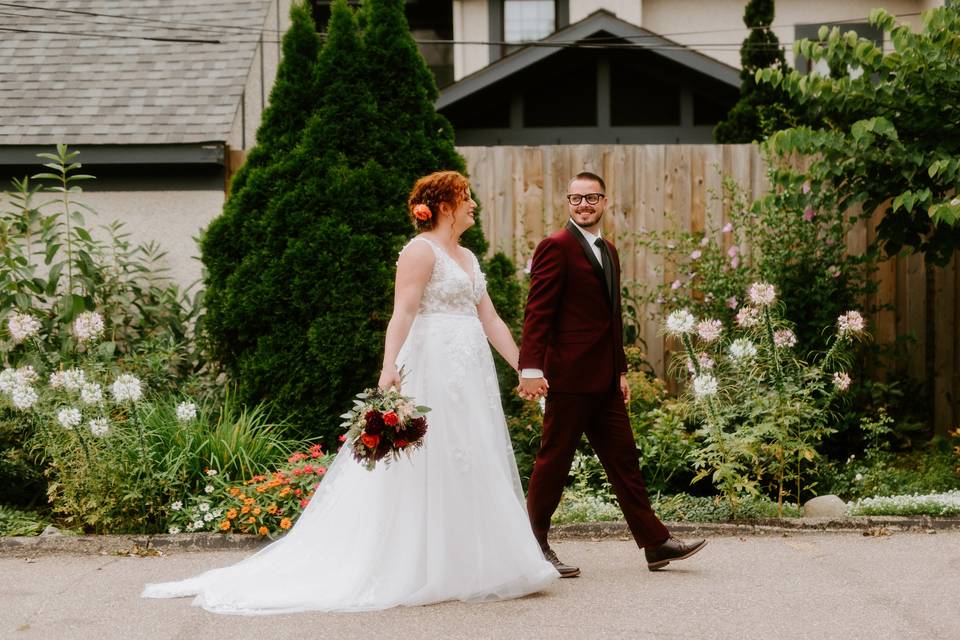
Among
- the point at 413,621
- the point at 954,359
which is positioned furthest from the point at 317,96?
the point at 954,359

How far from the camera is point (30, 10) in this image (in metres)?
11.2

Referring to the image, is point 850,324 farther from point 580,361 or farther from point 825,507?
point 580,361

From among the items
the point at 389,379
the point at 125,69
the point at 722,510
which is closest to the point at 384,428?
the point at 389,379

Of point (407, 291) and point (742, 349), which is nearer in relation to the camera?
point (407, 291)

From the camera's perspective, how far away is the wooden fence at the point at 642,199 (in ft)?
26.7

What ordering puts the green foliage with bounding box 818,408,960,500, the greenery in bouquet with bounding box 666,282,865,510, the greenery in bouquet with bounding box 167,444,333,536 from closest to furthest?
the greenery in bouquet with bounding box 167,444,333,536 < the greenery in bouquet with bounding box 666,282,865,510 < the green foliage with bounding box 818,408,960,500

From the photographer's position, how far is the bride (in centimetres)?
462

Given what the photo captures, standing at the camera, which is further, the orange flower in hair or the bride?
the orange flower in hair

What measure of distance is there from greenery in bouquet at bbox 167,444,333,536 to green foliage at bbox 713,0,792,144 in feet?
26.9

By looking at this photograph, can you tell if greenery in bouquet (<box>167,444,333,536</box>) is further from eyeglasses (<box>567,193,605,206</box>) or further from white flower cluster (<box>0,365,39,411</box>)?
eyeglasses (<box>567,193,605,206</box>)

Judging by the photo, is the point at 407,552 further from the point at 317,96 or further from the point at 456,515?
the point at 317,96

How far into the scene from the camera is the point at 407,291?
15.8 ft

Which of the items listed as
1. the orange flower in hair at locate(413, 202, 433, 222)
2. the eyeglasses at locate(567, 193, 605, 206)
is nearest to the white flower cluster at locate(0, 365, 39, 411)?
the orange flower in hair at locate(413, 202, 433, 222)

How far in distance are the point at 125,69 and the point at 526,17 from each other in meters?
8.79
